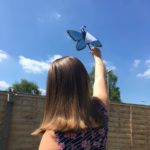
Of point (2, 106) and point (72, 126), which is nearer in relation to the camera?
point (72, 126)

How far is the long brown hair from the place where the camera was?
1562 mm

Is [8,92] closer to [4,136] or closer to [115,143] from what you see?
[4,136]

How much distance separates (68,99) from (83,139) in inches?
7.7

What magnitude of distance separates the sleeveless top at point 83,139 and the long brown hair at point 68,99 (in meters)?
0.03

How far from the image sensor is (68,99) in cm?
161

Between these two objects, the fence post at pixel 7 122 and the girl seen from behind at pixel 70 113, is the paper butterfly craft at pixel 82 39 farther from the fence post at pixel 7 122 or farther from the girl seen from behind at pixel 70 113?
the fence post at pixel 7 122

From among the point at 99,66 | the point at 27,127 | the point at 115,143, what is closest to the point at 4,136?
the point at 27,127

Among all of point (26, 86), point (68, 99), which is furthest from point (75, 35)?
point (26, 86)

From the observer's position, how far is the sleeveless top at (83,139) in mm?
1569

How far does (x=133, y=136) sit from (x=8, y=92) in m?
4.37

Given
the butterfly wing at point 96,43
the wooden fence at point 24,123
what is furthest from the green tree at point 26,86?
the butterfly wing at point 96,43

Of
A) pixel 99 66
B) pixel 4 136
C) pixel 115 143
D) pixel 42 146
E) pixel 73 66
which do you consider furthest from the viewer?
pixel 115 143

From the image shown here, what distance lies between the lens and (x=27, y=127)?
29.2 ft

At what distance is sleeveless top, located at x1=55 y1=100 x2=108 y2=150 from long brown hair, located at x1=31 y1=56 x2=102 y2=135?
0.03 m
